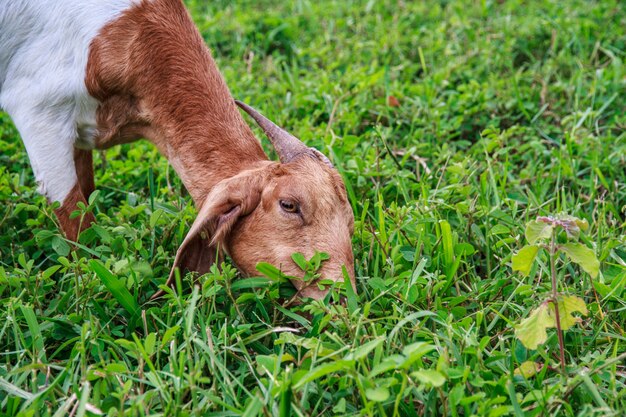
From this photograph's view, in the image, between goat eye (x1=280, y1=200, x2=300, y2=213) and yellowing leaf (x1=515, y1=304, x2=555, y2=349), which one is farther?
goat eye (x1=280, y1=200, x2=300, y2=213)

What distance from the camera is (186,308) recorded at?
331cm

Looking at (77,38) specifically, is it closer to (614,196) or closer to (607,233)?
(607,233)

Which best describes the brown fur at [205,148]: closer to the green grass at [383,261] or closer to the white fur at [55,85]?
the white fur at [55,85]

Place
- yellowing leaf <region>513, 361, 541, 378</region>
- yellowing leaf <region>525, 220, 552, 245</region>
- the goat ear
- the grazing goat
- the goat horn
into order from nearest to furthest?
yellowing leaf <region>525, 220, 552, 245</region>
yellowing leaf <region>513, 361, 541, 378</region>
the goat ear
the goat horn
the grazing goat

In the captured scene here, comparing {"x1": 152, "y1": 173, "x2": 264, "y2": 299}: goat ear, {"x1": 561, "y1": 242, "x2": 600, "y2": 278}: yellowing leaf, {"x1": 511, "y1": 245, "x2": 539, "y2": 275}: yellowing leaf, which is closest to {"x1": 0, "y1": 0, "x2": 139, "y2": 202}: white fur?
{"x1": 152, "y1": 173, "x2": 264, "y2": 299}: goat ear

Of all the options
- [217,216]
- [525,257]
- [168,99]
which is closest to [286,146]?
[217,216]

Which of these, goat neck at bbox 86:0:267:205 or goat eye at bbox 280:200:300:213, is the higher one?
goat neck at bbox 86:0:267:205

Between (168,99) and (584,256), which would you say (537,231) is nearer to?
(584,256)

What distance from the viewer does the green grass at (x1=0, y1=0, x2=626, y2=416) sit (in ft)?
9.38

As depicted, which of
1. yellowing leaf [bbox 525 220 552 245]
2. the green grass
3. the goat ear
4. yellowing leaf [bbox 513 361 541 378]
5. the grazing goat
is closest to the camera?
yellowing leaf [bbox 525 220 552 245]

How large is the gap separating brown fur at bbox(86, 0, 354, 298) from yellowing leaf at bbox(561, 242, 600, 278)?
0.92 metres

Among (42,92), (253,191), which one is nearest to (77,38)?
(42,92)

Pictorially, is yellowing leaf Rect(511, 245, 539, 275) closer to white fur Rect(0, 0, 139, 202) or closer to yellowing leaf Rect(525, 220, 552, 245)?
yellowing leaf Rect(525, 220, 552, 245)

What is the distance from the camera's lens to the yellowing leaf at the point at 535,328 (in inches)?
111
